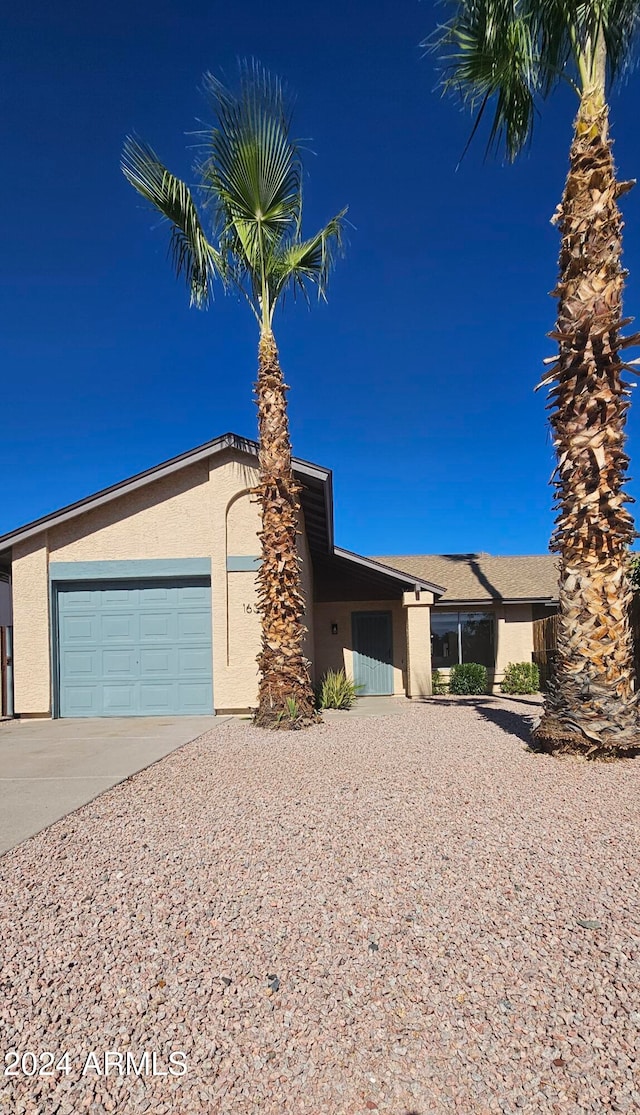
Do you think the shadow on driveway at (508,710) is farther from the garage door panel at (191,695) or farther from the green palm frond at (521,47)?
the green palm frond at (521,47)

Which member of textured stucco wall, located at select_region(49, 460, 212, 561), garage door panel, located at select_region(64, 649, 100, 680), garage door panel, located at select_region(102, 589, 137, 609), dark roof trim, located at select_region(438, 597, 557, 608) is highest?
textured stucco wall, located at select_region(49, 460, 212, 561)

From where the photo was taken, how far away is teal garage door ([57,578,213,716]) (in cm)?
1296

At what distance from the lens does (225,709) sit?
→ 504 inches

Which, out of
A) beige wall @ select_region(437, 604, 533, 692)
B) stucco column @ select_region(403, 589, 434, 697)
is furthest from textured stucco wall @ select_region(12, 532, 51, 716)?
beige wall @ select_region(437, 604, 533, 692)

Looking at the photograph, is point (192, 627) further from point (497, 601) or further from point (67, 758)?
point (497, 601)

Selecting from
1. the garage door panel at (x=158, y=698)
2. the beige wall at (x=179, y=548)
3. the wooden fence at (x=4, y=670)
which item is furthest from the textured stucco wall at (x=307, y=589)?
the wooden fence at (x=4, y=670)

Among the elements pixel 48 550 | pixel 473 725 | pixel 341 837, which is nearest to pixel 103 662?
pixel 48 550

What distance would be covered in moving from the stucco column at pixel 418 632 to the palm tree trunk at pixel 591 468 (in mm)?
7538

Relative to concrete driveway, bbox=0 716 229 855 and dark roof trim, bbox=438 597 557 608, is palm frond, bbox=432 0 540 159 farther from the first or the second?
dark roof trim, bbox=438 597 557 608

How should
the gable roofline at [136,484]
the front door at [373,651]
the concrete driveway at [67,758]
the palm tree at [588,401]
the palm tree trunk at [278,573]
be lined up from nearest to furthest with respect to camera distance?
the concrete driveway at [67,758]
the palm tree at [588,401]
the palm tree trunk at [278,573]
the gable roofline at [136,484]
the front door at [373,651]

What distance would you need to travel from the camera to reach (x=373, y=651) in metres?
17.2

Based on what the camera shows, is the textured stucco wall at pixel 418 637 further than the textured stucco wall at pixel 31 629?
Yes

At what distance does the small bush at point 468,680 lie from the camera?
16969mm

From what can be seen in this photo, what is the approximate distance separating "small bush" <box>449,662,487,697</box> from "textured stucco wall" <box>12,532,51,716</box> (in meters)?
10.2
